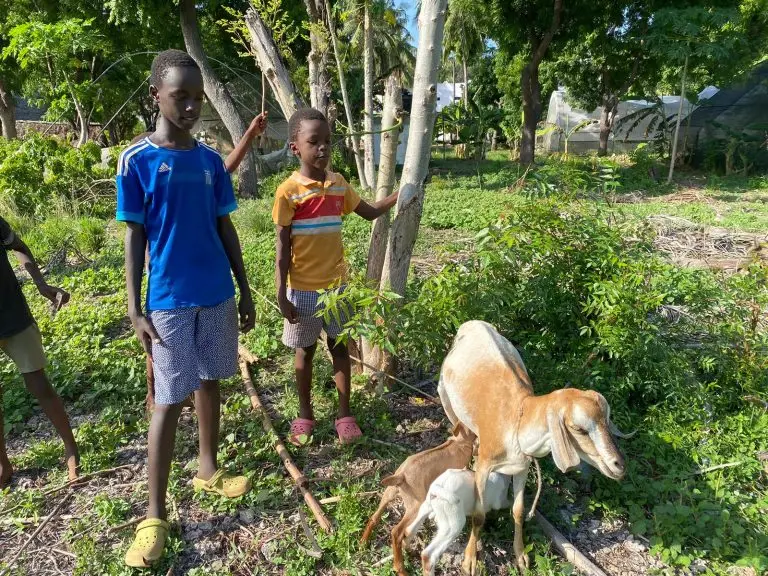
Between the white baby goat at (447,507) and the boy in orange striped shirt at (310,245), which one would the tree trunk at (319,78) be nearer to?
the boy in orange striped shirt at (310,245)

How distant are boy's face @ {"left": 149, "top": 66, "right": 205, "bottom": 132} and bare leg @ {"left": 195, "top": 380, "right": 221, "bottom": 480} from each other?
1189 mm

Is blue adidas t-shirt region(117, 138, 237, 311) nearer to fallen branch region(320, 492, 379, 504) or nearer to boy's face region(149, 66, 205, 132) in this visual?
boy's face region(149, 66, 205, 132)

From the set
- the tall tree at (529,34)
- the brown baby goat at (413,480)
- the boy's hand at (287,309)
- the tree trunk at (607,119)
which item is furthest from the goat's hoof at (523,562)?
the tree trunk at (607,119)

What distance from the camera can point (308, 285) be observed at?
270 cm

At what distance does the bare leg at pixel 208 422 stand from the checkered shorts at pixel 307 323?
0.50 m

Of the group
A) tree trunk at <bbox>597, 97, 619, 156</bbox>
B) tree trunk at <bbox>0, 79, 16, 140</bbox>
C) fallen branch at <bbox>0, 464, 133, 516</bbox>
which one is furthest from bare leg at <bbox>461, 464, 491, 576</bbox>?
tree trunk at <bbox>0, 79, 16, 140</bbox>

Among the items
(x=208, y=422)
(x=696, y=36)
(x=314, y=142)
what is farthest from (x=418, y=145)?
(x=696, y=36)

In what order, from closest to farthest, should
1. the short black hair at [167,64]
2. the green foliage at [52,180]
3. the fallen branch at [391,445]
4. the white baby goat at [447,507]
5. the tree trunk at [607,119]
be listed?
the white baby goat at [447,507] < the short black hair at [167,64] < the fallen branch at [391,445] < the green foliage at [52,180] < the tree trunk at [607,119]

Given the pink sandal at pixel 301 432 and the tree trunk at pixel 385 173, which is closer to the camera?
the pink sandal at pixel 301 432

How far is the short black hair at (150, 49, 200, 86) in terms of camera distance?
2023 mm

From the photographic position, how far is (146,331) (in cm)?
212

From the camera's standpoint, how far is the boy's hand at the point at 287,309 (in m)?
2.64

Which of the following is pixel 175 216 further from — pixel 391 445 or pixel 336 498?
pixel 391 445

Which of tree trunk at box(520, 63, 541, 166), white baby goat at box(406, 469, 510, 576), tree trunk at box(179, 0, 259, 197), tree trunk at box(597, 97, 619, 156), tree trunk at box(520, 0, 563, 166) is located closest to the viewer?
white baby goat at box(406, 469, 510, 576)
